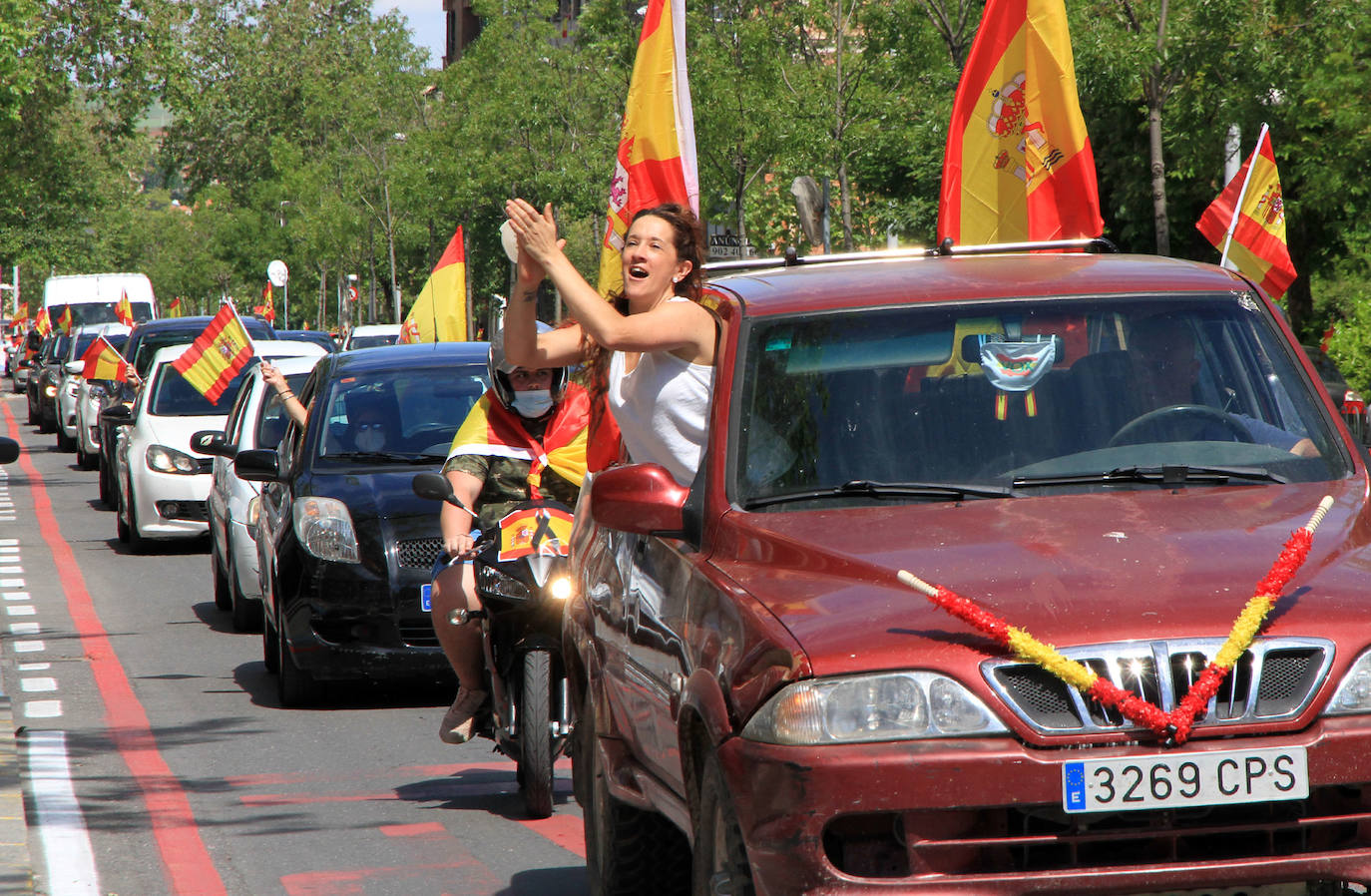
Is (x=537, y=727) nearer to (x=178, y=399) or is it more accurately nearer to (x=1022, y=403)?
(x=1022, y=403)

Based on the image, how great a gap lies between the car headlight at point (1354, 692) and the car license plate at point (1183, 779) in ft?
0.39

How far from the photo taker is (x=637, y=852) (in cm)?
539

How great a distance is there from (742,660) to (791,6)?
28.3m

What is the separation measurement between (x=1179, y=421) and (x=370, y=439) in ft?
21.9

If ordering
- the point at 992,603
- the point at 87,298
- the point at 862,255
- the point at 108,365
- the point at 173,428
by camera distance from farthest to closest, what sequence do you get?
1. the point at 87,298
2. the point at 108,365
3. the point at 173,428
4. the point at 862,255
5. the point at 992,603

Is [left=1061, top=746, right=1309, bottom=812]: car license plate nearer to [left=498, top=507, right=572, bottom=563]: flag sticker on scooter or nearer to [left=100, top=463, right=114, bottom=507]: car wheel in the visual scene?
[left=498, top=507, right=572, bottom=563]: flag sticker on scooter

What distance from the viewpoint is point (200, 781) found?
8.58 metres

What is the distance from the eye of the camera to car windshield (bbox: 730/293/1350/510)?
182 inches

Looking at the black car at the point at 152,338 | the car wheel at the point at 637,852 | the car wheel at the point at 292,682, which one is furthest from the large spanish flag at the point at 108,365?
the car wheel at the point at 637,852

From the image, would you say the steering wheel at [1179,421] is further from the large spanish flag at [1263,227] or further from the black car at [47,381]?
the black car at [47,381]

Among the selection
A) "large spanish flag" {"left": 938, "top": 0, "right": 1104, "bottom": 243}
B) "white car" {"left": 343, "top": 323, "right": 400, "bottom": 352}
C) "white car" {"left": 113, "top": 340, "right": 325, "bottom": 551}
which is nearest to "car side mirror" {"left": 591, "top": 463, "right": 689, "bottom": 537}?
"large spanish flag" {"left": 938, "top": 0, "right": 1104, "bottom": 243}

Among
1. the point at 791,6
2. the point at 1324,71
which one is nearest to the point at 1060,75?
the point at 1324,71

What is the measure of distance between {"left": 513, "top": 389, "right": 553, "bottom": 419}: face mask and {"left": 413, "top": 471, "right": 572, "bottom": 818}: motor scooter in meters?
0.33

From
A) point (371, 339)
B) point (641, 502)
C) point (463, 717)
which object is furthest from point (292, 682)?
point (371, 339)
